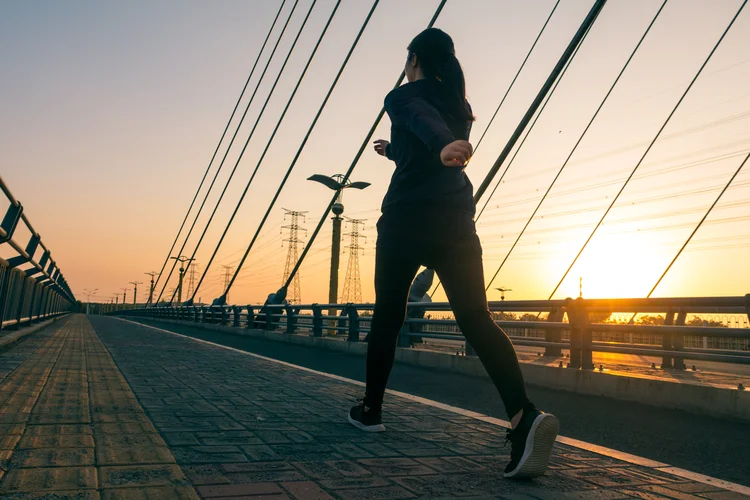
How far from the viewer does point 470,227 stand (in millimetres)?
3266

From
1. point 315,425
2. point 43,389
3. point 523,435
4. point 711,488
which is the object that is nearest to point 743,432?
point 711,488

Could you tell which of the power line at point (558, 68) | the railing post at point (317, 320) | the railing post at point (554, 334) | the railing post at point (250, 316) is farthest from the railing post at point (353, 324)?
the railing post at point (250, 316)

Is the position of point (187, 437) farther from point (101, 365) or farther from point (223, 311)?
point (223, 311)

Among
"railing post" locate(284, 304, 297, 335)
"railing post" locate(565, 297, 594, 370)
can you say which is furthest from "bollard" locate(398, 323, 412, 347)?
"railing post" locate(284, 304, 297, 335)

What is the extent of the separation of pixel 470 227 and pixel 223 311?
22441 mm

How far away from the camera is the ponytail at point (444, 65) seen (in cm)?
340

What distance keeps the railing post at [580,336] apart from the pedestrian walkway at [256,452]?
78.0 inches

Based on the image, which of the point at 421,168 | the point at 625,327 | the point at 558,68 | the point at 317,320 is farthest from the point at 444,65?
the point at 317,320

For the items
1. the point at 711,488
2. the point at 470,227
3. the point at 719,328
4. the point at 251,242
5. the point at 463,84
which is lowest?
the point at 711,488

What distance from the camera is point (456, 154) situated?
9.07ft

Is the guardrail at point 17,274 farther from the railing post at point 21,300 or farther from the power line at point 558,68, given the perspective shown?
the power line at point 558,68

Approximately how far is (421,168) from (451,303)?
2.27 ft

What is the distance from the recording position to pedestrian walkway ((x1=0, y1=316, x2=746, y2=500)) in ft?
7.97

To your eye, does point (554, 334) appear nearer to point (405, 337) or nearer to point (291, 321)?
point (405, 337)
